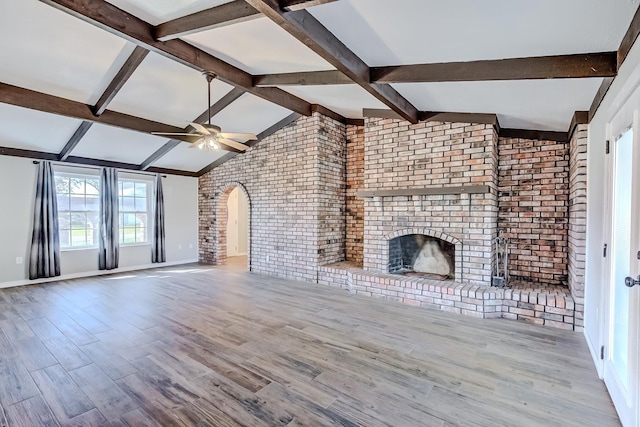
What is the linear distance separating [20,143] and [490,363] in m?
7.43

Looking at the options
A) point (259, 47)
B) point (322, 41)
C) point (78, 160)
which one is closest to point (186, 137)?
point (259, 47)

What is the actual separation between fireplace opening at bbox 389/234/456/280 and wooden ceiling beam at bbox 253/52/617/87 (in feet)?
8.47

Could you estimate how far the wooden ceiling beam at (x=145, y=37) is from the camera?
2.45m

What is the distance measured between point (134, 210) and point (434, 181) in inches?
256

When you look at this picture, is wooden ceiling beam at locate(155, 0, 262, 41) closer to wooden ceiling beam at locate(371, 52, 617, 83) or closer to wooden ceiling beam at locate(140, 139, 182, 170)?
wooden ceiling beam at locate(371, 52, 617, 83)

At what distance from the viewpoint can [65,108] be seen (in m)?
4.21

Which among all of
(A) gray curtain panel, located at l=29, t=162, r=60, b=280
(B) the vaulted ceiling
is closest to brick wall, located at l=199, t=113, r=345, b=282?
(B) the vaulted ceiling

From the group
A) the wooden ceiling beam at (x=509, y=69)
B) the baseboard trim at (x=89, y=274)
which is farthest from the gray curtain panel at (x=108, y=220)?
the wooden ceiling beam at (x=509, y=69)

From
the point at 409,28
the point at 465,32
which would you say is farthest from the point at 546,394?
the point at 409,28

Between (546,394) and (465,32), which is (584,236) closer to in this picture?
(546,394)

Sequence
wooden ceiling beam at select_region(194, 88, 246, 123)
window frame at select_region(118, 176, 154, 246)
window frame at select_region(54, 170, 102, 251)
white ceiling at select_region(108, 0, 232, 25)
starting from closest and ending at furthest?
white ceiling at select_region(108, 0, 232, 25) < wooden ceiling beam at select_region(194, 88, 246, 123) < window frame at select_region(54, 170, 102, 251) < window frame at select_region(118, 176, 154, 246)

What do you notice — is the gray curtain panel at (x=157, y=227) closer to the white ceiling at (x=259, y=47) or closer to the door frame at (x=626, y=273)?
Answer: the white ceiling at (x=259, y=47)

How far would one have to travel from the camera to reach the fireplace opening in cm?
464

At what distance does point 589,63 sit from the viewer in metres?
2.26
